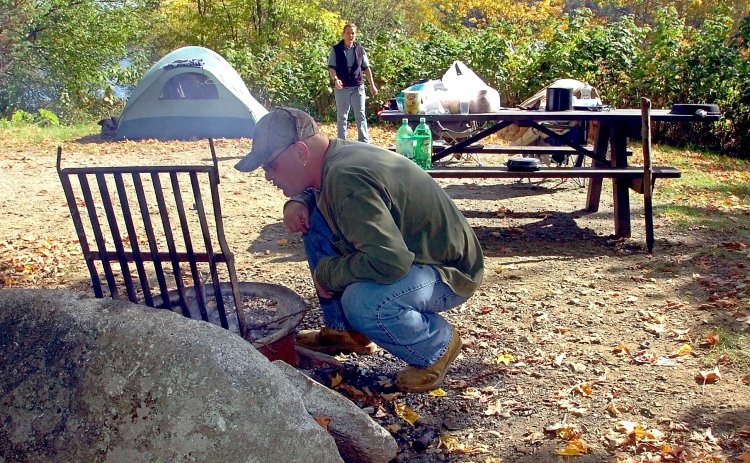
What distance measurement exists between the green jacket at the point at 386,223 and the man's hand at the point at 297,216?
0.10 meters

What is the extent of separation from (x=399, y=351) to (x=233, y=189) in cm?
537

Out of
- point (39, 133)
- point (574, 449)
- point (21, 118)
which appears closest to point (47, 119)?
point (21, 118)

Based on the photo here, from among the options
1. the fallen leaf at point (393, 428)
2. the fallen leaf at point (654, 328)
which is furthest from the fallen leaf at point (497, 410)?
the fallen leaf at point (654, 328)

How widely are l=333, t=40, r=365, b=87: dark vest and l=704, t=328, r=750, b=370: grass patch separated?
7.13 meters

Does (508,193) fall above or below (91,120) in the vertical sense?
below

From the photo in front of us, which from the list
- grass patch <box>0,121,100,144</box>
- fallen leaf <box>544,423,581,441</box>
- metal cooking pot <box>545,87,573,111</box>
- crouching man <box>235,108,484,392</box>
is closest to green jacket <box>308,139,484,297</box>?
crouching man <box>235,108,484,392</box>

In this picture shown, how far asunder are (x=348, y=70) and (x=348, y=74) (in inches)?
2.8

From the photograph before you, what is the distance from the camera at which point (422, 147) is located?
611 centimetres

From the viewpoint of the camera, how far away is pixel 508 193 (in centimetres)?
805

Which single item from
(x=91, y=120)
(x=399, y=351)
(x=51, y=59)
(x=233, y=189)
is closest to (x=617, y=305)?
(x=399, y=351)

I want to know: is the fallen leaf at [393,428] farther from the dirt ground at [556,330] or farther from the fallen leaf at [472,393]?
the fallen leaf at [472,393]

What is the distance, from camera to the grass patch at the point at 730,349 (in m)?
3.75

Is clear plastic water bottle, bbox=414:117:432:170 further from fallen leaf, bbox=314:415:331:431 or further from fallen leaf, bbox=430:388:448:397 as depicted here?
fallen leaf, bbox=314:415:331:431

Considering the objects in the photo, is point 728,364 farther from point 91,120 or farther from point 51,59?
point 51,59
